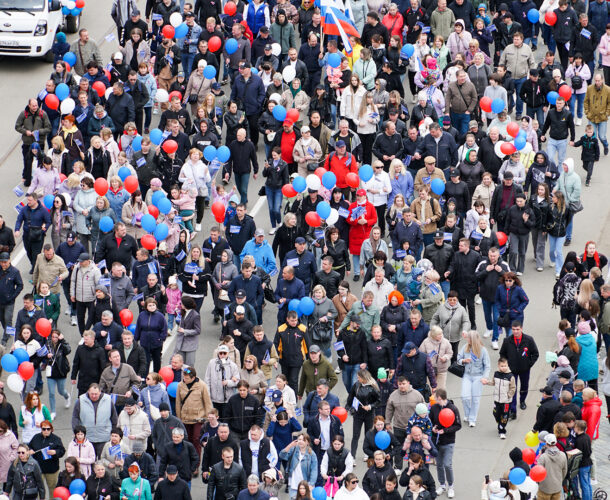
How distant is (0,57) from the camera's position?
3544cm

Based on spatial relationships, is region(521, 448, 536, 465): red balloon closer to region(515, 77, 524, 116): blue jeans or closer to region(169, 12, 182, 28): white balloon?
region(515, 77, 524, 116): blue jeans

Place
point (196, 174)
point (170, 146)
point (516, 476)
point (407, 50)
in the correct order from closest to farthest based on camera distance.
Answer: point (516, 476) → point (196, 174) → point (170, 146) → point (407, 50)

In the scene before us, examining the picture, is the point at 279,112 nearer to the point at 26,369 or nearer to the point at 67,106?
the point at 67,106

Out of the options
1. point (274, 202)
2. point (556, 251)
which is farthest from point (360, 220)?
point (556, 251)

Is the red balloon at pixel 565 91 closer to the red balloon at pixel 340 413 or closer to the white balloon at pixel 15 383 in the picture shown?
the red balloon at pixel 340 413

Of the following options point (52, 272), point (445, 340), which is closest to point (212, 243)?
point (52, 272)

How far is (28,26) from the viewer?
33.9 m

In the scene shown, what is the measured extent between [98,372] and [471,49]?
10.5 metres

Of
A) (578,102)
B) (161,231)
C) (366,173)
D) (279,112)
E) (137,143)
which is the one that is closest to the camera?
(161,231)

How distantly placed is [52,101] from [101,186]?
321 centimetres

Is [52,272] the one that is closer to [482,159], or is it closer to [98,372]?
[98,372]

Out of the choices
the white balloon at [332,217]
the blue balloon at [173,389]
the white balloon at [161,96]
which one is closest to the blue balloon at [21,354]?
the blue balloon at [173,389]

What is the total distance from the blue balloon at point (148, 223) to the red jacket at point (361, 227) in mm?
3008

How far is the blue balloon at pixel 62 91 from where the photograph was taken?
30141mm
